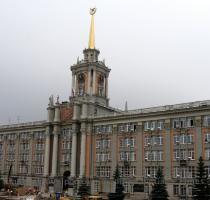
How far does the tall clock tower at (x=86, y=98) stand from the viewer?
84.9 m

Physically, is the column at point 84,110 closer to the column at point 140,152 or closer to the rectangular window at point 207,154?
the column at point 140,152

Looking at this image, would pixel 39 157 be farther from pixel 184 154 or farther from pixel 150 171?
pixel 184 154

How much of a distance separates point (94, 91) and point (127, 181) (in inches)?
1101

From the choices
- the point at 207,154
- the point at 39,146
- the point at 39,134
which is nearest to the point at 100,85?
the point at 39,134

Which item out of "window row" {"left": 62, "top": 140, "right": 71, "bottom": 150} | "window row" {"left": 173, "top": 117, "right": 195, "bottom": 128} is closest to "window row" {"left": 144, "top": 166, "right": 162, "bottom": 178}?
"window row" {"left": 173, "top": 117, "right": 195, "bottom": 128}

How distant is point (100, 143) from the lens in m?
83.8

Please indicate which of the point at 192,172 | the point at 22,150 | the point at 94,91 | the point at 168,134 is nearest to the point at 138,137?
the point at 168,134

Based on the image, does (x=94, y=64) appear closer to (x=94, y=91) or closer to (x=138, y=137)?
(x=94, y=91)

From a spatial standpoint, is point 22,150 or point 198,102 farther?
point 22,150

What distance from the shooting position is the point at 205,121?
69.0m

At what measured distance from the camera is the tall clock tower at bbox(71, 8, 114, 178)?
84.9 metres

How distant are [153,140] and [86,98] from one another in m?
22.5

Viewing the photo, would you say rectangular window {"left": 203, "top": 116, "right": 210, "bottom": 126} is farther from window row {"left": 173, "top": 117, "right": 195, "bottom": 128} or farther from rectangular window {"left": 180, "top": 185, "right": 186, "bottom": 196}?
rectangular window {"left": 180, "top": 185, "right": 186, "bottom": 196}

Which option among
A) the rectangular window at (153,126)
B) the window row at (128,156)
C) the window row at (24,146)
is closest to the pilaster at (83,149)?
the window row at (128,156)
